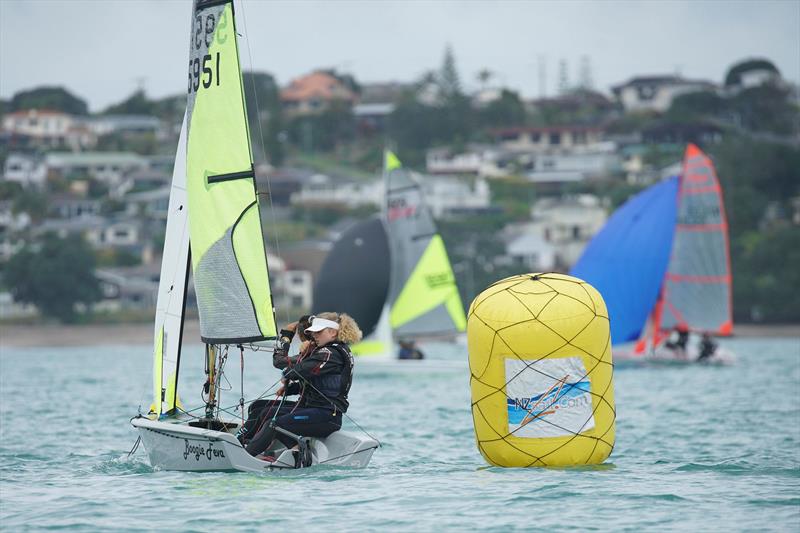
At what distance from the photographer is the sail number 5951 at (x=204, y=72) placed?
1198cm

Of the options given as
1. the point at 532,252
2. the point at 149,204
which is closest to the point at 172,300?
the point at 532,252

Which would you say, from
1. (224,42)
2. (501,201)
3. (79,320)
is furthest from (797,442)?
(501,201)

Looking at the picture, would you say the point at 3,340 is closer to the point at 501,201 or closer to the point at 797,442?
the point at 797,442

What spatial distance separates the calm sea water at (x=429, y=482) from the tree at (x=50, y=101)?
107373mm

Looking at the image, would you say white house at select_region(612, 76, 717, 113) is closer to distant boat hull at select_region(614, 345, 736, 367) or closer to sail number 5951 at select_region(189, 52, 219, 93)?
distant boat hull at select_region(614, 345, 736, 367)

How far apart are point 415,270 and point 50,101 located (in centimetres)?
10211

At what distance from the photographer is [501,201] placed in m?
97.3

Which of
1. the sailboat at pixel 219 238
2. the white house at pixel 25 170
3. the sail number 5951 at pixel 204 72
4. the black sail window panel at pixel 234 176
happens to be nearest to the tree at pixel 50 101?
the white house at pixel 25 170

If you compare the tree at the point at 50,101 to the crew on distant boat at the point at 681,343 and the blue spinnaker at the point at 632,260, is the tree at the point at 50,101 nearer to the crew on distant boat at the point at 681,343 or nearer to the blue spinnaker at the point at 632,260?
the crew on distant boat at the point at 681,343

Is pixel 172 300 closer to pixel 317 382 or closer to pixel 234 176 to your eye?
pixel 234 176

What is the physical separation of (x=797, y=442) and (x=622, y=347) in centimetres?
1978

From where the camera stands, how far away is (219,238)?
38.6 ft

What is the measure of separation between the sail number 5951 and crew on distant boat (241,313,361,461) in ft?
7.51

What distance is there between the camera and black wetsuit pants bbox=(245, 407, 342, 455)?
11.0 m
